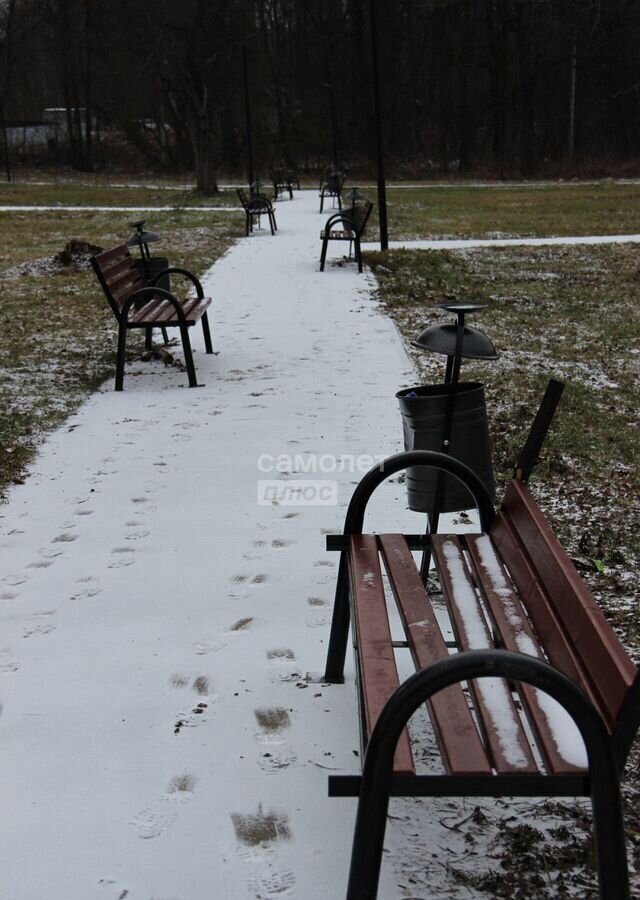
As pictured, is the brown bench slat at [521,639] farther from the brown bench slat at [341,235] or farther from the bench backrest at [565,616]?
the brown bench slat at [341,235]

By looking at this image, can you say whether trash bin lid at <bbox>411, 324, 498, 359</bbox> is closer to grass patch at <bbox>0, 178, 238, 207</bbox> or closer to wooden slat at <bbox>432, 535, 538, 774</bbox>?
wooden slat at <bbox>432, 535, 538, 774</bbox>

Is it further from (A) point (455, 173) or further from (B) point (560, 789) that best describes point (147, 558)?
(A) point (455, 173)

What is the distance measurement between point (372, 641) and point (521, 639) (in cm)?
36

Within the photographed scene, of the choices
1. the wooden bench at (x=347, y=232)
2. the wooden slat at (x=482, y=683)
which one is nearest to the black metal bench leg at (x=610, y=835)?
the wooden slat at (x=482, y=683)

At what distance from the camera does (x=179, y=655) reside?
3.40 m

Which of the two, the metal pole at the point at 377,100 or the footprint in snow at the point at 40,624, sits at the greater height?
the metal pole at the point at 377,100

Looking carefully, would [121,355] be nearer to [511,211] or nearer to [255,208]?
[255,208]

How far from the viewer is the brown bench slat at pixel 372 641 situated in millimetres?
2160

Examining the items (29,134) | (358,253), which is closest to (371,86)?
(29,134)

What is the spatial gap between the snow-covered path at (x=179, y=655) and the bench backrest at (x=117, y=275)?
2.54ft

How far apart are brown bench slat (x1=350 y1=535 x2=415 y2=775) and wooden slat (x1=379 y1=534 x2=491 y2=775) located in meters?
0.05

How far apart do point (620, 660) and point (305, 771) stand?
3.49ft

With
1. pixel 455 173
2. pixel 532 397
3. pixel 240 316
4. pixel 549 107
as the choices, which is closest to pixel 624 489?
pixel 532 397

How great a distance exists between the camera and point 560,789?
6.47 ft
